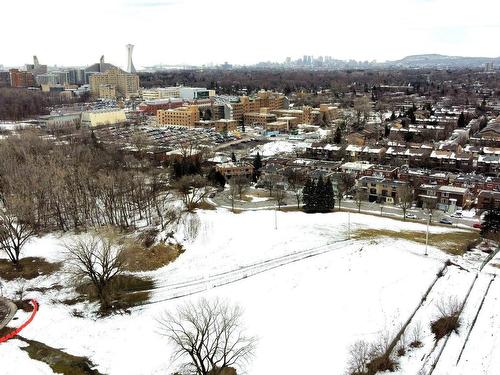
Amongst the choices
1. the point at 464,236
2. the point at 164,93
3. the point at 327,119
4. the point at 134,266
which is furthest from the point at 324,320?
the point at 164,93

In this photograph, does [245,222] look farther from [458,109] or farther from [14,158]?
[458,109]

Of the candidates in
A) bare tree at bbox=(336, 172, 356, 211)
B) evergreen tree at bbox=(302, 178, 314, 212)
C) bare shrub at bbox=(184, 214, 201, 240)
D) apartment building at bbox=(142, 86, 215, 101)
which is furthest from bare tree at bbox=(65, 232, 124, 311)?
apartment building at bbox=(142, 86, 215, 101)

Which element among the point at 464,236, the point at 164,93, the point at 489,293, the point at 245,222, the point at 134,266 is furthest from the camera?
the point at 164,93

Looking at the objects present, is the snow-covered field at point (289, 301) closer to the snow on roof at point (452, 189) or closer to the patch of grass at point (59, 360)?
the patch of grass at point (59, 360)

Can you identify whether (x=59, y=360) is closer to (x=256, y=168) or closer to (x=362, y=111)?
(x=256, y=168)

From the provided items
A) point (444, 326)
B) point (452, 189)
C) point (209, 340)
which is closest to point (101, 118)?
point (452, 189)

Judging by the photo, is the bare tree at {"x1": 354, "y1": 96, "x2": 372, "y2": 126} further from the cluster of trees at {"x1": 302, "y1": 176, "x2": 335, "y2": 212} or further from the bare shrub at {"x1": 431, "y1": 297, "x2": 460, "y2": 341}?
the bare shrub at {"x1": 431, "y1": 297, "x2": 460, "y2": 341}
